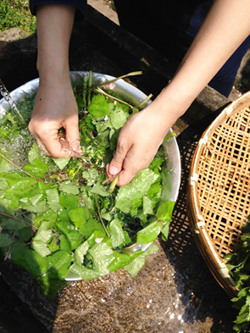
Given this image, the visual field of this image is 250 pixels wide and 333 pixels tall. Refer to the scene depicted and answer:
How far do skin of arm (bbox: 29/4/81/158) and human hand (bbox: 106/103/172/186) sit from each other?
0.26m

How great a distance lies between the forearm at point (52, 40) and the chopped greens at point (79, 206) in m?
0.30

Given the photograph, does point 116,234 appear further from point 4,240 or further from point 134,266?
point 4,240

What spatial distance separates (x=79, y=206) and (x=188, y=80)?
0.75 meters

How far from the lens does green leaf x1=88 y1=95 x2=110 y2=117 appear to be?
130 centimetres

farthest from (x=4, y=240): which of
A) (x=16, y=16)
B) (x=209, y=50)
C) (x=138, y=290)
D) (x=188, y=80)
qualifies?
(x=16, y=16)

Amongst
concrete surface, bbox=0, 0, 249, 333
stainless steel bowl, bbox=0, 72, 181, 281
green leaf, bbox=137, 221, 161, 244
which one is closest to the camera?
green leaf, bbox=137, 221, 161, 244

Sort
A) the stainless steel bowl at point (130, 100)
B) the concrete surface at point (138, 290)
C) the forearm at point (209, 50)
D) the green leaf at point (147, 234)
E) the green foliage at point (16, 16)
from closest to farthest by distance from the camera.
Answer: the forearm at point (209, 50), the green leaf at point (147, 234), the stainless steel bowl at point (130, 100), the concrete surface at point (138, 290), the green foliage at point (16, 16)

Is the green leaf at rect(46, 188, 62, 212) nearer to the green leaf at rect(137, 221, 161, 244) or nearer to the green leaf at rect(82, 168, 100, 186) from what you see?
the green leaf at rect(82, 168, 100, 186)

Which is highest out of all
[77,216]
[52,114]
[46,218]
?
[52,114]

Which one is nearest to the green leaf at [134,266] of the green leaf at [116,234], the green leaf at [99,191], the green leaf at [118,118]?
the green leaf at [116,234]

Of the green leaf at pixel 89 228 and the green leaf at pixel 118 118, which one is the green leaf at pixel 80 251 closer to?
the green leaf at pixel 89 228

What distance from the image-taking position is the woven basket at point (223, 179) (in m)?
1.31

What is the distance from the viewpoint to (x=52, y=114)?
1017 mm

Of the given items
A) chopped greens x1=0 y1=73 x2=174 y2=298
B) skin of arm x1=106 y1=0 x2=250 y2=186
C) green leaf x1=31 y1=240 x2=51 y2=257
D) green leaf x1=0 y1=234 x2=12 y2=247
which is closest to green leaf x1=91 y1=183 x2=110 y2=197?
chopped greens x1=0 y1=73 x2=174 y2=298
